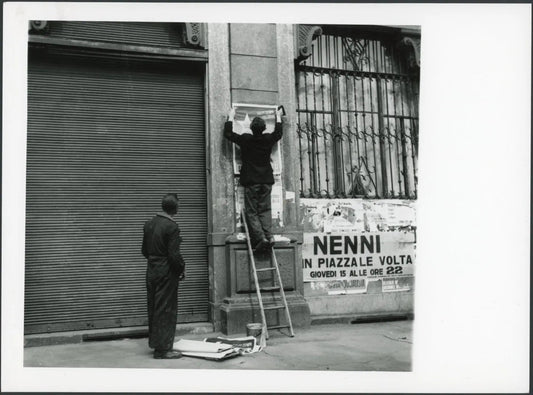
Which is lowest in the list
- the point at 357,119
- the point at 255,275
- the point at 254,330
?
the point at 254,330

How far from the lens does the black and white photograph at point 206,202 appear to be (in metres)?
5.93

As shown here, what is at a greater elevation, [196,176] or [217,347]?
[196,176]

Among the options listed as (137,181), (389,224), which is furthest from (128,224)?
(389,224)

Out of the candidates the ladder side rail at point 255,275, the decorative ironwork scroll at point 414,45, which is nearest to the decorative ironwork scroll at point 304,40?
the decorative ironwork scroll at point 414,45

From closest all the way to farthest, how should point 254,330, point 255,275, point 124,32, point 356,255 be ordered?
point 254,330 → point 255,275 → point 124,32 → point 356,255

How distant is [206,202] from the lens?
734 centimetres

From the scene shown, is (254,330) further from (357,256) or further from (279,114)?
(279,114)

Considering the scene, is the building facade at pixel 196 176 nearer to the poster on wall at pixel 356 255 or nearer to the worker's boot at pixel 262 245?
the poster on wall at pixel 356 255

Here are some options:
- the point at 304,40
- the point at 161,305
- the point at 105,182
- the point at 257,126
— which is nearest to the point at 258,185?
the point at 257,126

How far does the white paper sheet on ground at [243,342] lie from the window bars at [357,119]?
8.40 feet

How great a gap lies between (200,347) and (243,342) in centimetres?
53

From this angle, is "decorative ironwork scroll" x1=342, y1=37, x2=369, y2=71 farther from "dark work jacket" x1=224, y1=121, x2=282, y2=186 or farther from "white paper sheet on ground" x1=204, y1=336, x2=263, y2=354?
"white paper sheet on ground" x1=204, y1=336, x2=263, y2=354

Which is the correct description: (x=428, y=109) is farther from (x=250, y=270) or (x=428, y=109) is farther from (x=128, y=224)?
(x=128, y=224)

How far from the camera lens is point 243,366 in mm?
5328
